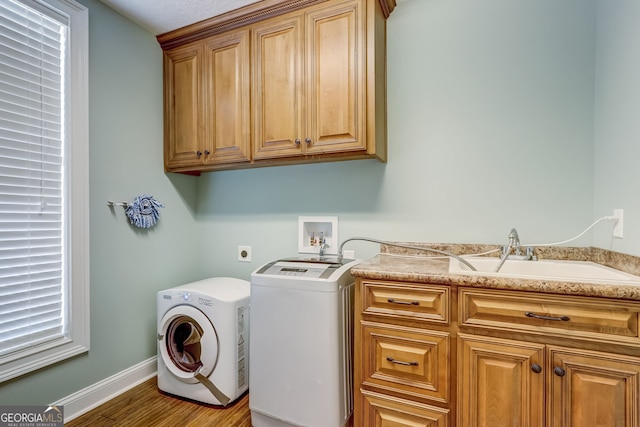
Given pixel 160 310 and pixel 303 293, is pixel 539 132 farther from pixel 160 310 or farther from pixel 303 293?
pixel 160 310

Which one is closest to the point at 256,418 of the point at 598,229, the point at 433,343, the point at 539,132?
→ the point at 433,343

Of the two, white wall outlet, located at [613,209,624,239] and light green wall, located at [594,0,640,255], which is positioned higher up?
light green wall, located at [594,0,640,255]

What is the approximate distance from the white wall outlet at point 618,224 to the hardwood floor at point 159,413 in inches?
81.0

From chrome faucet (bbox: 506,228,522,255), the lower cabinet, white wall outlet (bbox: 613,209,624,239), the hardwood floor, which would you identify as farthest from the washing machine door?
white wall outlet (bbox: 613,209,624,239)

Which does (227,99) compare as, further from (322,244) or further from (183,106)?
(322,244)

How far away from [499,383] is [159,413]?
181 centimetres

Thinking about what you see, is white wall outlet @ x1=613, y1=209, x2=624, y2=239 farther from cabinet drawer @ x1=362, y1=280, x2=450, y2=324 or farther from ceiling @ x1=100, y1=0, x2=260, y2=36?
ceiling @ x1=100, y1=0, x2=260, y2=36

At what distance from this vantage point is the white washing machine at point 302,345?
1.43 metres

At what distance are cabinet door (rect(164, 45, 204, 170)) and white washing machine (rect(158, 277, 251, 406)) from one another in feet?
3.10

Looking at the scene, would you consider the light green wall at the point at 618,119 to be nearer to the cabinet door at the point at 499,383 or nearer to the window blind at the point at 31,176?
the cabinet door at the point at 499,383

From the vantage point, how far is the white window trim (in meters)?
1.67

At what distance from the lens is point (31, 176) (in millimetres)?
1548

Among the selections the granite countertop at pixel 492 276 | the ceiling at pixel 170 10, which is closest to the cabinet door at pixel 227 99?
the ceiling at pixel 170 10

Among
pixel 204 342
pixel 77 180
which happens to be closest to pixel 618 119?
pixel 204 342
